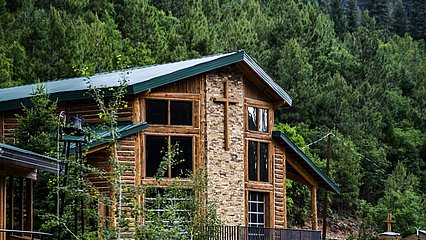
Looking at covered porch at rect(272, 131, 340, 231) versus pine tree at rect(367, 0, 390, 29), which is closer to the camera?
covered porch at rect(272, 131, 340, 231)

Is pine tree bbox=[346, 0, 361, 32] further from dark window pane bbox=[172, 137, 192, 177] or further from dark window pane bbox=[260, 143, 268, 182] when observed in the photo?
dark window pane bbox=[172, 137, 192, 177]

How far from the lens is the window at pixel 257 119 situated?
3762cm

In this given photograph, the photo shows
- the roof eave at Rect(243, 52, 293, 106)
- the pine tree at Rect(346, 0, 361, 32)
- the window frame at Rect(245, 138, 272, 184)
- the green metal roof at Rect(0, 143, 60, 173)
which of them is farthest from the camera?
the pine tree at Rect(346, 0, 361, 32)

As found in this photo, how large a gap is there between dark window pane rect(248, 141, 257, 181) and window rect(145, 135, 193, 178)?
2.71m

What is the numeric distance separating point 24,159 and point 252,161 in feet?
60.0

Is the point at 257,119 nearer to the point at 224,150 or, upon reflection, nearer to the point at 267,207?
the point at 224,150

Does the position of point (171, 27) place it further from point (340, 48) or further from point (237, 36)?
point (340, 48)

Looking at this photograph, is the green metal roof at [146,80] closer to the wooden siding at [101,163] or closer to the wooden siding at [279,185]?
the wooden siding at [279,185]

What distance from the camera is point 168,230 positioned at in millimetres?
21844

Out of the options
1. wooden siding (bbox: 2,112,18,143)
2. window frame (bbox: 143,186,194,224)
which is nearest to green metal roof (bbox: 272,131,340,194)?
window frame (bbox: 143,186,194,224)

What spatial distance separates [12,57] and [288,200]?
51.0ft

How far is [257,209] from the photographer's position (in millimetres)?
37719

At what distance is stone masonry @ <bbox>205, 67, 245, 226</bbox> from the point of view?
1417 inches

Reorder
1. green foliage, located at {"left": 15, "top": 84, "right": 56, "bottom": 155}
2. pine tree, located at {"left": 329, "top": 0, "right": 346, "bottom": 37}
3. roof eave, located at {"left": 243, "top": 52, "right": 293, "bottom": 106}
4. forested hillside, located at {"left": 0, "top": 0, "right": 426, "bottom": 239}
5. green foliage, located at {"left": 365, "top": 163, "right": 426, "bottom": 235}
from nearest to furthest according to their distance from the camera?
green foliage, located at {"left": 15, "top": 84, "right": 56, "bottom": 155} < roof eave, located at {"left": 243, "top": 52, "right": 293, "bottom": 106} < forested hillside, located at {"left": 0, "top": 0, "right": 426, "bottom": 239} < green foliage, located at {"left": 365, "top": 163, "right": 426, "bottom": 235} < pine tree, located at {"left": 329, "top": 0, "right": 346, "bottom": 37}
